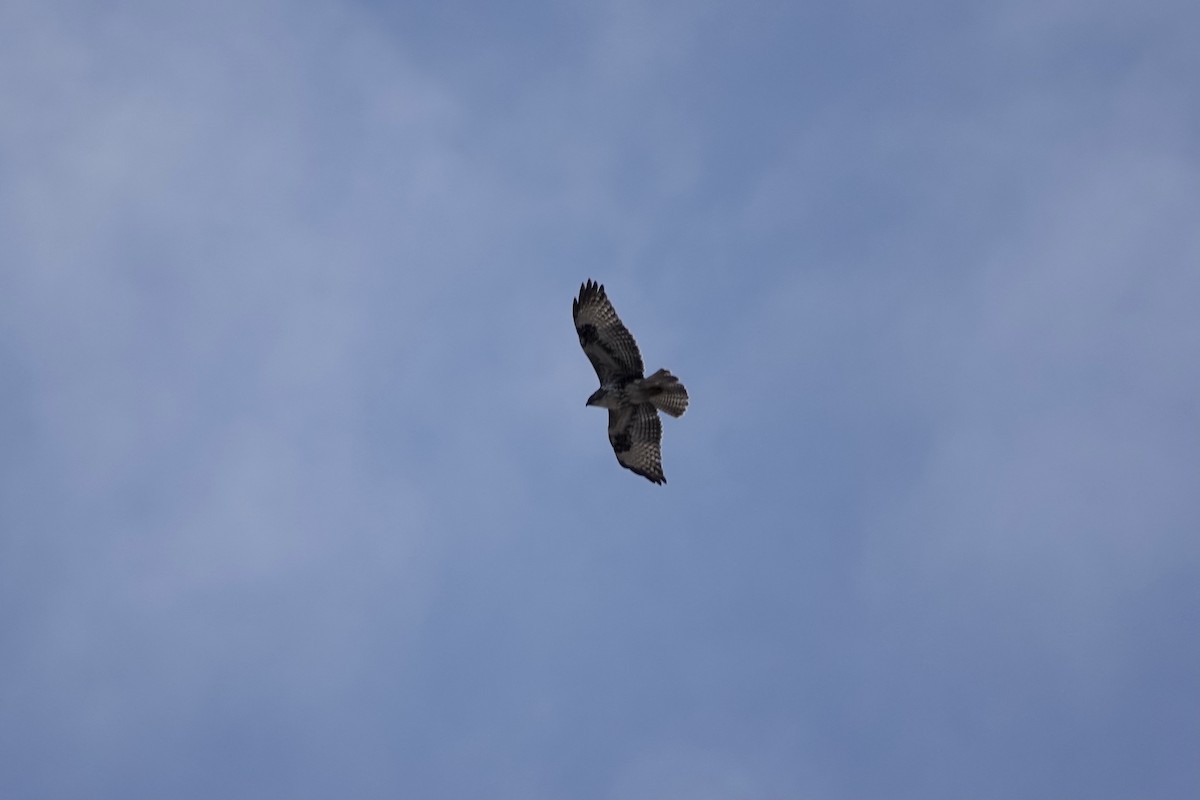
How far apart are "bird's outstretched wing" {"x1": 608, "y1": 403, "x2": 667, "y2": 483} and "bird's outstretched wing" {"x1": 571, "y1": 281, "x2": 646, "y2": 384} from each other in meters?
1.00

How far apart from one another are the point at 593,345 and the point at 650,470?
3.01 metres

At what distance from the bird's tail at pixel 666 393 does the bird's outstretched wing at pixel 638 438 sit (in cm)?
57

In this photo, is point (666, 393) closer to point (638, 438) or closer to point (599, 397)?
point (599, 397)

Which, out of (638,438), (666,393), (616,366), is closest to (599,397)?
(616,366)

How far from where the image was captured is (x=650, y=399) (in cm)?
2197

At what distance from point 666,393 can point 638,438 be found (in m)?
1.69

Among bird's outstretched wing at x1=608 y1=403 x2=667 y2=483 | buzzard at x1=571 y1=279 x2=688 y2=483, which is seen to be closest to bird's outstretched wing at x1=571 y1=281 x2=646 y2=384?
buzzard at x1=571 y1=279 x2=688 y2=483

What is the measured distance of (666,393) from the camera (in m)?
21.8

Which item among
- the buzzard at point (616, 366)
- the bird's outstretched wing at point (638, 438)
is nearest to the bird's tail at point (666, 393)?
the buzzard at point (616, 366)

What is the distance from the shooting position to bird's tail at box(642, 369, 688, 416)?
2158 centimetres

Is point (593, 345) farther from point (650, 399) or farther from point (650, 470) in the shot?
point (650, 470)

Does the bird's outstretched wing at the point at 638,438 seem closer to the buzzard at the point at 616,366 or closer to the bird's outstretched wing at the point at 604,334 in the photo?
the buzzard at the point at 616,366

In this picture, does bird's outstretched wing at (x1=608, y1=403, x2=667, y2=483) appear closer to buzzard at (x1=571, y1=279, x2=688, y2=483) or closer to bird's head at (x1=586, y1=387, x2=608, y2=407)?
buzzard at (x1=571, y1=279, x2=688, y2=483)

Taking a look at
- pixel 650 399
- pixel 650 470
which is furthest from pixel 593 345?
pixel 650 470
